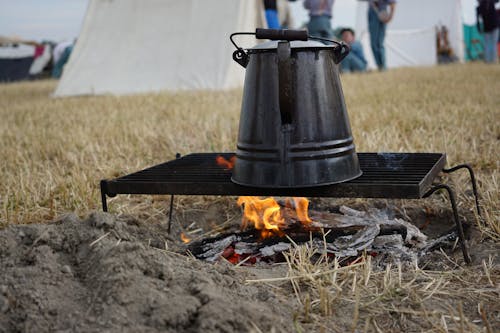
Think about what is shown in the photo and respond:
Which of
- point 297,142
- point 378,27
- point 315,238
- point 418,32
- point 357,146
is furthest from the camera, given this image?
point 418,32

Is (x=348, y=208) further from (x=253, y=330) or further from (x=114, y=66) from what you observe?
(x=114, y=66)

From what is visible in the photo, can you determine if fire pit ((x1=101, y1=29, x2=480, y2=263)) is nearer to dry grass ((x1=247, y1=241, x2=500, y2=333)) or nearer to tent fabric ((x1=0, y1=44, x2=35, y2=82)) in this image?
dry grass ((x1=247, y1=241, x2=500, y2=333))

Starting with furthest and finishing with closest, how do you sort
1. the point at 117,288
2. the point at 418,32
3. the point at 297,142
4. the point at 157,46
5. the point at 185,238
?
1. the point at 418,32
2. the point at 157,46
3. the point at 185,238
4. the point at 297,142
5. the point at 117,288

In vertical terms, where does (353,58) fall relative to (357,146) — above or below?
below

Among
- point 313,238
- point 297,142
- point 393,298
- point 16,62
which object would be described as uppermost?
point 297,142

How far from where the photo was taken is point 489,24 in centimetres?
1243

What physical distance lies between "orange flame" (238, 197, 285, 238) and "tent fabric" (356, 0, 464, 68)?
15.6 m

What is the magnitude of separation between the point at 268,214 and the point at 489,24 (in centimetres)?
1206

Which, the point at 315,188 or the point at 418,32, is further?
the point at 418,32

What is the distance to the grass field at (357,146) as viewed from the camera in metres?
1.36

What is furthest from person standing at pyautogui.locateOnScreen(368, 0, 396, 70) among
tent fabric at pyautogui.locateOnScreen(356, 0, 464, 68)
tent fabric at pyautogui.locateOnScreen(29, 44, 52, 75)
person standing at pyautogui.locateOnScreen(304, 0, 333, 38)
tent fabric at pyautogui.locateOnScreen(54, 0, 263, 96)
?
tent fabric at pyautogui.locateOnScreen(29, 44, 52, 75)

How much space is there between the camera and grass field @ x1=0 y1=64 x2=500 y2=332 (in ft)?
A: 4.45

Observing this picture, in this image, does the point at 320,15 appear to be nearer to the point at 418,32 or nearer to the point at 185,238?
the point at 418,32

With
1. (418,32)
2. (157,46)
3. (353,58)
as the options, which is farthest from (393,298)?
(418,32)
